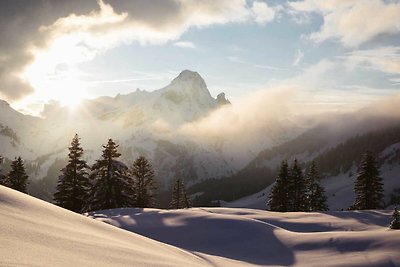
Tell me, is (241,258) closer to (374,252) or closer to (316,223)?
(374,252)

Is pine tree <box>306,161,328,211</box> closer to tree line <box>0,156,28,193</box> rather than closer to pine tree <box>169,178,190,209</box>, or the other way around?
pine tree <box>169,178,190,209</box>

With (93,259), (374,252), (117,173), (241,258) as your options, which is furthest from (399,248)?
(117,173)

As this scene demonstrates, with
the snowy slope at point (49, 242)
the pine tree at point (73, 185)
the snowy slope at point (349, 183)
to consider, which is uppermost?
the snowy slope at point (349, 183)

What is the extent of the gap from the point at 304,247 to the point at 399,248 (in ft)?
9.67

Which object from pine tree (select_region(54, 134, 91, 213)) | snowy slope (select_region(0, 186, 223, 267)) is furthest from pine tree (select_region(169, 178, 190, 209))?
snowy slope (select_region(0, 186, 223, 267))

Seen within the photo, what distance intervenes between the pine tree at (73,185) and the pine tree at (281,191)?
21.7 meters

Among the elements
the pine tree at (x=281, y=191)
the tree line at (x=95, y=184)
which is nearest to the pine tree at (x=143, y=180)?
the tree line at (x=95, y=184)

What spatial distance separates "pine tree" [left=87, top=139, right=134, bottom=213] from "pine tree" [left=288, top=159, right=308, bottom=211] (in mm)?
19335

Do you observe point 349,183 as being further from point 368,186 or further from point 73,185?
point 73,185

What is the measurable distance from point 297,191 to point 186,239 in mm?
32791

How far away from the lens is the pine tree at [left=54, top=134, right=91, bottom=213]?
34906mm

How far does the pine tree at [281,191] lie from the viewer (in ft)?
144

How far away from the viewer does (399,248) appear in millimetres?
10117

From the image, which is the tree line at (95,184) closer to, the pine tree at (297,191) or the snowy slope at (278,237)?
the snowy slope at (278,237)
